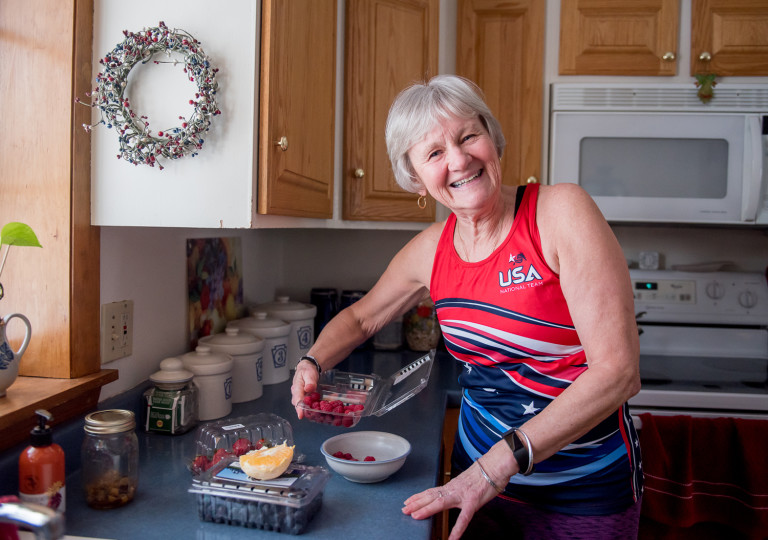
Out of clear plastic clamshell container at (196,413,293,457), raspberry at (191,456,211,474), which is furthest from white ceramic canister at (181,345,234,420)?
raspberry at (191,456,211,474)

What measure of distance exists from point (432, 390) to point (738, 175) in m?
1.28

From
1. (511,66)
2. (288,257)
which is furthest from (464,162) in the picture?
(288,257)

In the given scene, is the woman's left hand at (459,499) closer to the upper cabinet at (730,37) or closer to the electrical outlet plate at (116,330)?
the electrical outlet plate at (116,330)

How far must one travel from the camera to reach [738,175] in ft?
6.99

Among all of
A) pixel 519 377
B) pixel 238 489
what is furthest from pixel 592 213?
pixel 238 489

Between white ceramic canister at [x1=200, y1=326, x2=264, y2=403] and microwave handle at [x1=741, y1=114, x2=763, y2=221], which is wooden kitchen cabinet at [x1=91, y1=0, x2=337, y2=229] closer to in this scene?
white ceramic canister at [x1=200, y1=326, x2=264, y2=403]

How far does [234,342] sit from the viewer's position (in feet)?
5.44

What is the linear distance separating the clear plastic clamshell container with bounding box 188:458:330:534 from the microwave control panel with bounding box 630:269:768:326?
5.81ft

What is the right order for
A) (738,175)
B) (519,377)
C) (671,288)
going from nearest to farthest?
1. (519,377)
2. (738,175)
3. (671,288)

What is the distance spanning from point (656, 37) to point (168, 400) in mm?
1936

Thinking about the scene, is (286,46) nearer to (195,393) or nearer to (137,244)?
(137,244)

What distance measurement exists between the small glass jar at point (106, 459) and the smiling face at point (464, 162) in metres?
0.72

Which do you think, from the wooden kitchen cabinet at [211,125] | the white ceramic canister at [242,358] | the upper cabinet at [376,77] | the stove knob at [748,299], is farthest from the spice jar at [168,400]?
the stove knob at [748,299]

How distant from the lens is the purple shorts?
1.21 metres
